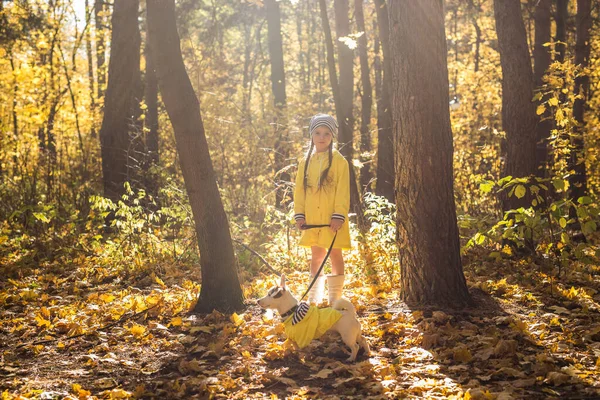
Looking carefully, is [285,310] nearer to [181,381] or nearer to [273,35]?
[181,381]

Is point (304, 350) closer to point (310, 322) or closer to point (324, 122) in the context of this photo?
point (310, 322)

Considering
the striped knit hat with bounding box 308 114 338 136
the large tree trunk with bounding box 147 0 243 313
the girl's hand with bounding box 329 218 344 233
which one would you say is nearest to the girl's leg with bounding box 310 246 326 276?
the girl's hand with bounding box 329 218 344 233

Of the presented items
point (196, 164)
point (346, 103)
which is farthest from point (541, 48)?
point (196, 164)

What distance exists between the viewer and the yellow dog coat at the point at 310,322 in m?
4.61

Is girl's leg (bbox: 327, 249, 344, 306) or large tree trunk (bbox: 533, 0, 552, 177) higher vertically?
large tree trunk (bbox: 533, 0, 552, 177)

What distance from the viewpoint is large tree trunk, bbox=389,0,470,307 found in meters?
5.64

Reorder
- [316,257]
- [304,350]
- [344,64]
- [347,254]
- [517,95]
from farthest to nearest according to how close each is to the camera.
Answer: [344,64], [347,254], [517,95], [316,257], [304,350]

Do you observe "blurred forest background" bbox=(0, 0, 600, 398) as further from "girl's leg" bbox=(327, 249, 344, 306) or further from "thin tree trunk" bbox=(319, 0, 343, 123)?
"girl's leg" bbox=(327, 249, 344, 306)

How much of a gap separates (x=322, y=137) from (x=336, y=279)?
139 cm

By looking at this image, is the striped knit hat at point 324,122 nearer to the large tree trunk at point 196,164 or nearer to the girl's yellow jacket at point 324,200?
the girl's yellow jacket at point 324,200

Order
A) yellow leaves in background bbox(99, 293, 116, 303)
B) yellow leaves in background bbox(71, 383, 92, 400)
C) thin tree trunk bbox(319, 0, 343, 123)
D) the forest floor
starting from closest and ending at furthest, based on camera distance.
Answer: yellow leaves in background bbox(71, 383, 92, 400) < the forest floor < yellow leaves in background bbox(99, 293, 116, 303) < thin tree trunk bbox(319, 0, 343, 123)

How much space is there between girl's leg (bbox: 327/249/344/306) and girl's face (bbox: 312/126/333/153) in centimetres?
104

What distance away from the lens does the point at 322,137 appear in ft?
19.0

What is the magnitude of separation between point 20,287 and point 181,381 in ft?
13.2
